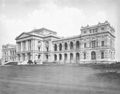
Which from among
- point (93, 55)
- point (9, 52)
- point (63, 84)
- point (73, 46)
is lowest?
point (63, 84)

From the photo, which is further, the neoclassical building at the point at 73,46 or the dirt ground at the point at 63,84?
the neoclassical building at the point at 73,46

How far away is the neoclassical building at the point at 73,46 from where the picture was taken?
3491 cm

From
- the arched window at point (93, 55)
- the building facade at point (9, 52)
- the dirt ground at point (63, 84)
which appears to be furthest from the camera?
the building facade at point (9, 52)

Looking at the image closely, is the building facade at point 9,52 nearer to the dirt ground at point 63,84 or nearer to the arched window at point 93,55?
the arched window at point 93,55

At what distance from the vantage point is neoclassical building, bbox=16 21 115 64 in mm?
34906

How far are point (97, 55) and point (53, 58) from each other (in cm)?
1776

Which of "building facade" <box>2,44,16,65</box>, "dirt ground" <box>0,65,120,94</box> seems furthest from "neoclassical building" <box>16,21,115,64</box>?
"dirt ground" <box>0,65,120,94</box>

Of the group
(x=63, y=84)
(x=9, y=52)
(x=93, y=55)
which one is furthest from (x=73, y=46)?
(x=9, y=52)

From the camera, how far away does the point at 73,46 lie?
43.1 metres

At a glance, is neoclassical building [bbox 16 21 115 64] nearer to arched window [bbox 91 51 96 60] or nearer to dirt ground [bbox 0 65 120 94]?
arched window [bbox 91 51 96 60]

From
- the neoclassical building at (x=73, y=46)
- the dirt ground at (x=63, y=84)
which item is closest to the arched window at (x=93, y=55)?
the neoclassical building at (x=73, y=46)

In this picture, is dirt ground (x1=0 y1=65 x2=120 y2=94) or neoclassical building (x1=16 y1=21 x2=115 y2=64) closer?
dirt ground (x1=0 y1=65 x2=120 y2=94)

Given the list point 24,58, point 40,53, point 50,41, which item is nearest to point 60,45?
point 50,41

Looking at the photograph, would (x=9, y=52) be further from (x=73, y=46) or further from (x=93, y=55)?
(x=93, y=55)
